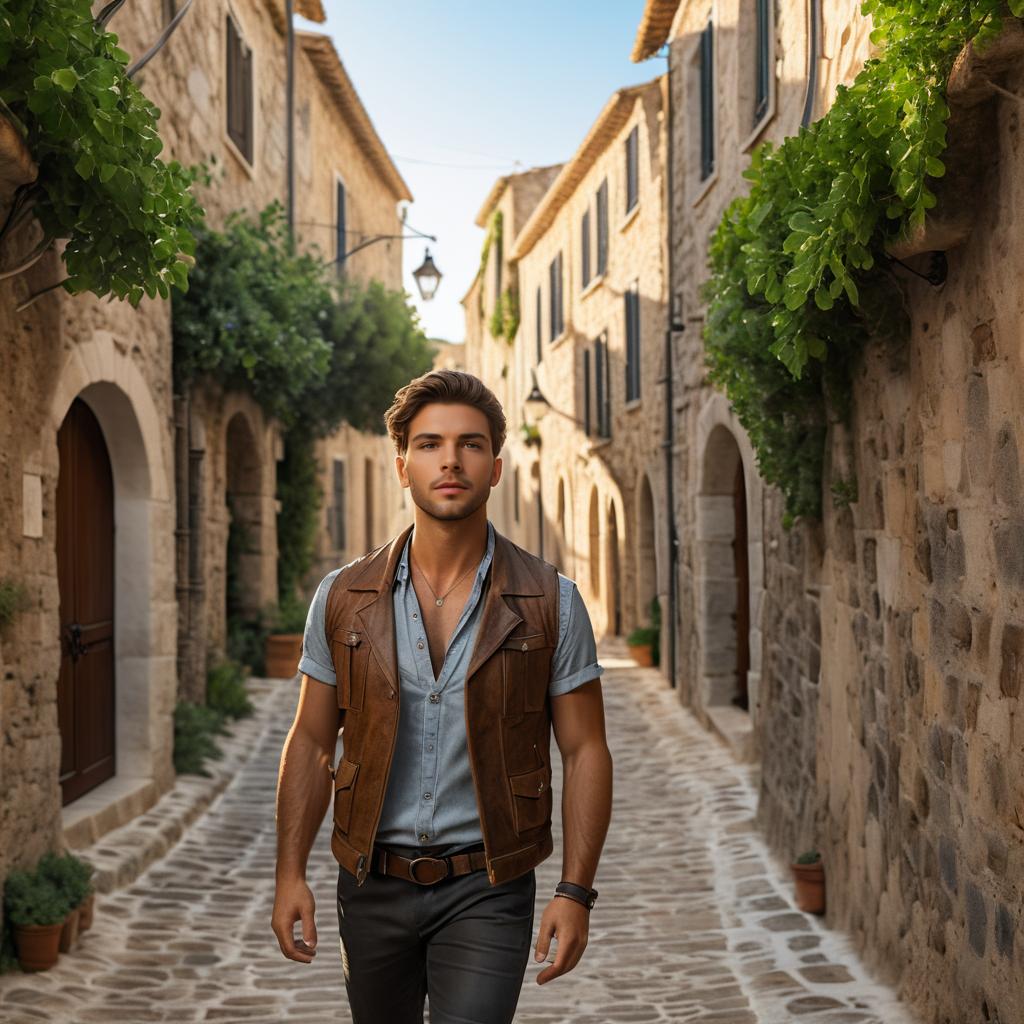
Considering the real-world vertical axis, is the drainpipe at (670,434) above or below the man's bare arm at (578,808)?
above

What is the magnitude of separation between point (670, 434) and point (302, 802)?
10.7 meters

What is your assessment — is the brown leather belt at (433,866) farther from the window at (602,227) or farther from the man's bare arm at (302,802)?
the window at (602,227)

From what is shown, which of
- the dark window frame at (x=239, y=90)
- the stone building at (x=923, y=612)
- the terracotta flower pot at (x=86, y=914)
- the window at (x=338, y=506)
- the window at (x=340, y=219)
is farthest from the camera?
the window at (x=340, y=219)

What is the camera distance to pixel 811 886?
5848 millimetres

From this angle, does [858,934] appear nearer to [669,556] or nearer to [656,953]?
[656,953]

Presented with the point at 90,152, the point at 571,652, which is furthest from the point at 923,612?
the point at 90,152

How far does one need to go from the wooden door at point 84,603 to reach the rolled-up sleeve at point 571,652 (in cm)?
479

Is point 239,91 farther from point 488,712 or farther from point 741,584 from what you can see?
point 488,712

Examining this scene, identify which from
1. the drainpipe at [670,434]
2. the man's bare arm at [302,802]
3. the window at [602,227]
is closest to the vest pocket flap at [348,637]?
the man's bare arm at [302,802]

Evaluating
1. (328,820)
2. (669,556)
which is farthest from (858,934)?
(669,556)

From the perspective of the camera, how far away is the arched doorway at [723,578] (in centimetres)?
1100

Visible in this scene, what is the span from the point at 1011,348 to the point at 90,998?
3.90 m

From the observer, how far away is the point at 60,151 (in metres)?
4.50

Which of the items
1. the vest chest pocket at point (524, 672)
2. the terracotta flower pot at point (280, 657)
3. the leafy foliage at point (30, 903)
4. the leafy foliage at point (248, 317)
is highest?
the leafy foliage at point (248, 317)
